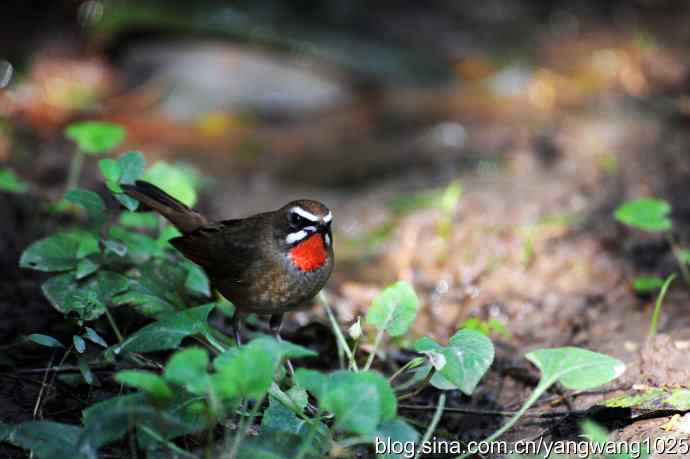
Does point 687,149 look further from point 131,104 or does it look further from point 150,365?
point 131,104

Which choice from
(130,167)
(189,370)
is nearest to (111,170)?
(130,167)

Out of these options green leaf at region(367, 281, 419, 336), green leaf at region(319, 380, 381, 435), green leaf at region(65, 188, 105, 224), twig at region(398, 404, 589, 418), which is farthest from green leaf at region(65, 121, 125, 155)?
green leaf at region(319, 380, 381, 435)

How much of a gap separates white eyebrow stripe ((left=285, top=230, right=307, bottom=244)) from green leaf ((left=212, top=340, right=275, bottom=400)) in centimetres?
146

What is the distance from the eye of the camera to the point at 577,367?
308 cm

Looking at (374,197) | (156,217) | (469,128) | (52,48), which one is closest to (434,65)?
(469,128)

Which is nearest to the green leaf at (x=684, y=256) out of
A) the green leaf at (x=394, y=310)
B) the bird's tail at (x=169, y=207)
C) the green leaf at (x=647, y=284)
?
the green leaf at (x=647, y=284)

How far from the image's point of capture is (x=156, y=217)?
4.70 metres

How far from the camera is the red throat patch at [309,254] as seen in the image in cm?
407

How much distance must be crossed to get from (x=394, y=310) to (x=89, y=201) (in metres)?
1.61

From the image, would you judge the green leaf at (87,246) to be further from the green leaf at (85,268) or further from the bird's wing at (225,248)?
the bird's wing at (225,248)

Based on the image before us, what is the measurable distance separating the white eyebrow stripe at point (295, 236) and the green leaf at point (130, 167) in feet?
2.71

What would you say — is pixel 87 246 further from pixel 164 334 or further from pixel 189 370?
pixel 189 370

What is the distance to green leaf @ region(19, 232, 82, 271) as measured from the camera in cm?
393

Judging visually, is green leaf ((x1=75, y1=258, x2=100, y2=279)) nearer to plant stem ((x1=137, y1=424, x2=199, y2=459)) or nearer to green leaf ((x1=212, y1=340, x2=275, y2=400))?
plant stem ((x1=137, y1=424, x2=199, y2=459))
